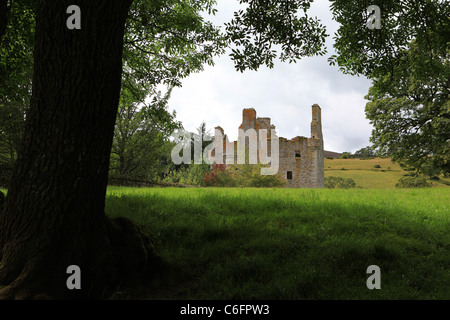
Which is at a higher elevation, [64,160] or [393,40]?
[393,40]

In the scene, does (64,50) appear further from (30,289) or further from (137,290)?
(137,290)

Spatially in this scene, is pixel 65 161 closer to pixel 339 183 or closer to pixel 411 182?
pixel 411 182

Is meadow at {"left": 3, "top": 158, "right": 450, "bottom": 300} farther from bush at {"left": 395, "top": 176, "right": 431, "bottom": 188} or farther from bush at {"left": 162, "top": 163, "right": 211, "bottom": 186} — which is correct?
bush at {"left": 395, "top": 176, "right": 431, "bottom": 188}

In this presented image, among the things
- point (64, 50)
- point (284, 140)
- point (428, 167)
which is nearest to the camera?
point (64, 50)

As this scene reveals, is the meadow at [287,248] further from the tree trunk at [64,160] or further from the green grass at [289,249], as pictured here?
the tree trunk at [64,160]

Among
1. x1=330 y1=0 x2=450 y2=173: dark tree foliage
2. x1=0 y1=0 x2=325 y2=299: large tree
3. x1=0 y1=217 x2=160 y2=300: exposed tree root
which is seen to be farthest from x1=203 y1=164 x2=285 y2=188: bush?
x1=0 y1=0 x2=325 y2=299: large tree

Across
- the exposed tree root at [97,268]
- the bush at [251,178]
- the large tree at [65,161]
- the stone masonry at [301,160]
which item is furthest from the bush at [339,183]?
the large tree at [65,161]

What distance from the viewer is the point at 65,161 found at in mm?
3301

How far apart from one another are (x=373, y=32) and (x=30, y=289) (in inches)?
318

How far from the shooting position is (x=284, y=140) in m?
31.4

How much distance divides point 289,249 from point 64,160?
349 cm

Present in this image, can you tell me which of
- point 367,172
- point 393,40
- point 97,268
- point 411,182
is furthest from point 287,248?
point 367,172

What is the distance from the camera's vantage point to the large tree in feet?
10.8
